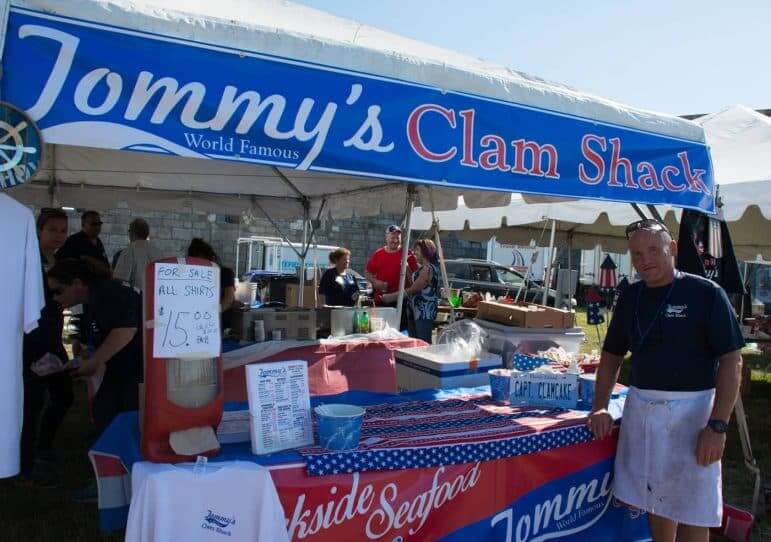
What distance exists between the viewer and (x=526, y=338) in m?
3.59

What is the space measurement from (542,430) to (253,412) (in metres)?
1.19

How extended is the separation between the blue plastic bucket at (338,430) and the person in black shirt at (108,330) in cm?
151

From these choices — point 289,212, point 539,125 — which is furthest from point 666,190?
point 289,212

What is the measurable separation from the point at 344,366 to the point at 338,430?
2586mm

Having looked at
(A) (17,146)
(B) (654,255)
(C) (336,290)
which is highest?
(A) (17,146)

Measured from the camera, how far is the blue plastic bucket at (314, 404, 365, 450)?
2014mm

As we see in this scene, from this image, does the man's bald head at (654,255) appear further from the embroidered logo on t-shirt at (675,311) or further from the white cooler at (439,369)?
the white cooler at (439,369)

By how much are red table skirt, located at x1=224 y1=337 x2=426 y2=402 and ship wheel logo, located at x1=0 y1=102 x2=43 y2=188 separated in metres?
2.51

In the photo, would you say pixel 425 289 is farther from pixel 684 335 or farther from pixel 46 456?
pixel 684 335

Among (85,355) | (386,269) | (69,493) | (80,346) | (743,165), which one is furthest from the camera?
(386,269)

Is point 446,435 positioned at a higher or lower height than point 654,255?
lower

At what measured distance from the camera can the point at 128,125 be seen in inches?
76.8

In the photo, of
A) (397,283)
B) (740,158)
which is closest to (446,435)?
(397,283)

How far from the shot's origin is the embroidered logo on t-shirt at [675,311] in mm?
2252
